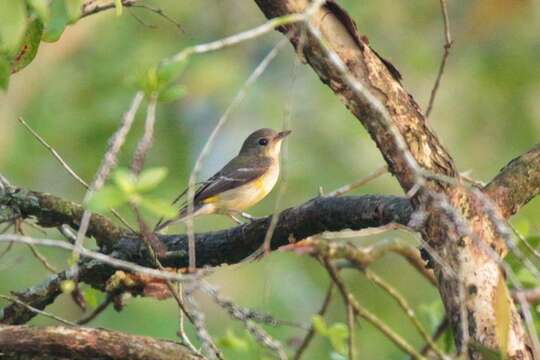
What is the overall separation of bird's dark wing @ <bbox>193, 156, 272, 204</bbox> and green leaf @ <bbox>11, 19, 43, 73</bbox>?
11.0 feet

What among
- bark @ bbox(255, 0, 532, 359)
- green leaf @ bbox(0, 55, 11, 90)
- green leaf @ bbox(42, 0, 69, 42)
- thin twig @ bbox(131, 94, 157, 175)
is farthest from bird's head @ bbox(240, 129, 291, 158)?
thin twig @ bbox(131, 94, 157, 175)

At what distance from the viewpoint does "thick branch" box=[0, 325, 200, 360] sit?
12.2 feet

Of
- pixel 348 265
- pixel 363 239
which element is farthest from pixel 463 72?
pixel 348 265

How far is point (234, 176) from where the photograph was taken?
733 centimetres

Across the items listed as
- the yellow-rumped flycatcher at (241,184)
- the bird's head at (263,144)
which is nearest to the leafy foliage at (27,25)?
the yellow-rumped flycatcher at (241,184)

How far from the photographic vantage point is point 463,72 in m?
11.2

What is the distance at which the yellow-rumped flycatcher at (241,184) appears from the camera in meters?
7.09

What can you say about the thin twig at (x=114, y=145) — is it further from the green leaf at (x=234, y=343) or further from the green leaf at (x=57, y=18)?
the green leaf at (x=234, y=343)

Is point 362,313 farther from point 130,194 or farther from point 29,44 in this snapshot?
point 130,194

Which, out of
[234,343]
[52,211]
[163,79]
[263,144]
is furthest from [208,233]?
[263,144]

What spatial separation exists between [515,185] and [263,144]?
3.86 metres

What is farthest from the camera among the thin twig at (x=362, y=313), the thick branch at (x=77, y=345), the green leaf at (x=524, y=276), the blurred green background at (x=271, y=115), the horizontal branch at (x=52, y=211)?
the blurred green background at (x=271, y=115)

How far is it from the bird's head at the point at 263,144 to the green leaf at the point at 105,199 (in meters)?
4.89

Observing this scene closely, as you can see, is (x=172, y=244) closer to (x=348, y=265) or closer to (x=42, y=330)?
(x=42, y=330)
